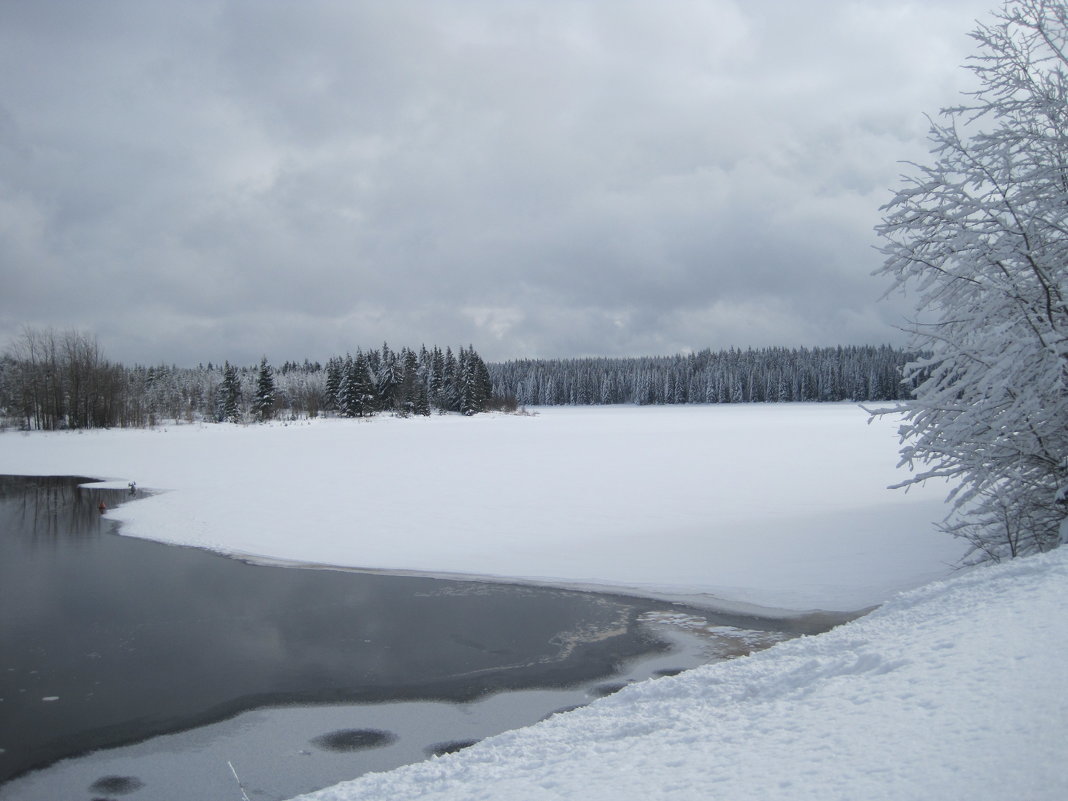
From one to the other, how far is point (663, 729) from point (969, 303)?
8247 millimetres

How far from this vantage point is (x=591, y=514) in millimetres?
17500

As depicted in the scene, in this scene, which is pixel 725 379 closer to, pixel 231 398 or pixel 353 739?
pixel 231 398

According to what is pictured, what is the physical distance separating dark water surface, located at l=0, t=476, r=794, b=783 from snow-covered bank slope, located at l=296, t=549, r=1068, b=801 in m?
2.70

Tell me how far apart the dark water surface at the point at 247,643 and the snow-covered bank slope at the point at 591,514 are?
1.54m

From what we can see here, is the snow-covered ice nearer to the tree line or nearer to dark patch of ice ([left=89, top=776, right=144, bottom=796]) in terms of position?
dark patch of ice ([left=89, top=776, right=144, bottom=796])

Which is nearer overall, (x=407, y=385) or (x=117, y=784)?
(x=117, y=784)

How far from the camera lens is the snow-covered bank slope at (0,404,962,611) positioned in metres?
12.3

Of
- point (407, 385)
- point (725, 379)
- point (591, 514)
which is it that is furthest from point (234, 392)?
point (725, 379)

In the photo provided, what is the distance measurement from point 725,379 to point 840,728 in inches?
5825

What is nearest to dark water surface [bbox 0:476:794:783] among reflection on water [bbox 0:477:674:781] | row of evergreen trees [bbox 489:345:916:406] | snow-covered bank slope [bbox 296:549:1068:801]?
reflection on water [bbox 0:477:674:781]

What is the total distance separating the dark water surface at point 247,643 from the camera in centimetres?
757

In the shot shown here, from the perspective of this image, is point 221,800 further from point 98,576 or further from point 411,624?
→ point 98,576

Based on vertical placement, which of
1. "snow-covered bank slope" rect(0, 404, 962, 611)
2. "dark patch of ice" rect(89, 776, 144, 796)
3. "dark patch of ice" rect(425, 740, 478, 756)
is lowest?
"dark patch of ice" rect(89, 776, 144, 796)

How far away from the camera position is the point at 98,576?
13.2 metres
